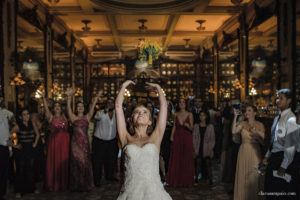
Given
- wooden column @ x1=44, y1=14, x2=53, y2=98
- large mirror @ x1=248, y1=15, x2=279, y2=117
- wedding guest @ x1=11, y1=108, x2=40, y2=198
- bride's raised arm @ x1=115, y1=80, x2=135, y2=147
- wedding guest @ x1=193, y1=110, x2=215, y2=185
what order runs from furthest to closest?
large mirror @ x1=248, y1=15, x2=279, y2=117
wooden column @ x1=44, y1=14, x2=53, y2=98
wedding guest @ x1=193, y1=110, x2=215, y2=185
wedding guest @ x1=11, y1=108, x2=40, y2=198
bride's raised arm @ x1=115, y1=80, x2=135, y2=147

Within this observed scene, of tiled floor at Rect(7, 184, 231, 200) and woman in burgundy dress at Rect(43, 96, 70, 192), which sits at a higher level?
woman in burgundy dress at Rect(43, 96, 70, 192)

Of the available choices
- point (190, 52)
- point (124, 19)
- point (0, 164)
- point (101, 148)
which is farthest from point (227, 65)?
point (0, 164)

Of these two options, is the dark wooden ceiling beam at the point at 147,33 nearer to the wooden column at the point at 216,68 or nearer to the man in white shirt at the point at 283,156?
the wooden column at the point at 216,68

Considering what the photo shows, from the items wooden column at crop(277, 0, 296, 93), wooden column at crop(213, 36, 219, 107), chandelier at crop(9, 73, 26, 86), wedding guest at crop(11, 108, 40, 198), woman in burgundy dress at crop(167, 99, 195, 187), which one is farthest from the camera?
wooden column at crop(213, 36, 219, 107)

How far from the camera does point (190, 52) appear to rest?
21766 millimetres

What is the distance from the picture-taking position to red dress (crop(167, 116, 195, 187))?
5.67m

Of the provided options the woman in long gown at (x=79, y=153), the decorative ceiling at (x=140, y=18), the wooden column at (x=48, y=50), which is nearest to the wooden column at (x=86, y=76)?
the decorative ceiling at (x=140, y=18)

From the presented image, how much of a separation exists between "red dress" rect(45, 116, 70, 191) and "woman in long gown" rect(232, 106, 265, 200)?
10.4 feet

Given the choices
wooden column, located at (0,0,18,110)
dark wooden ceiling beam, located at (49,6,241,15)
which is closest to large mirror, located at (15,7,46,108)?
wooden column, located at (0,0,18,110)

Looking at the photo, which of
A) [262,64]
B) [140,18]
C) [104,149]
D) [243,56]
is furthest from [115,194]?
[262,64]

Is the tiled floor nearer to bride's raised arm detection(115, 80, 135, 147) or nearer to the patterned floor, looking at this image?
the patterned floor

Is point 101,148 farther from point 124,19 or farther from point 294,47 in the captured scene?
point 124,19

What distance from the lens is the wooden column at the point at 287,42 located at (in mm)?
8500

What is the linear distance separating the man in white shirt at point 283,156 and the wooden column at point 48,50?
35.0 ft
